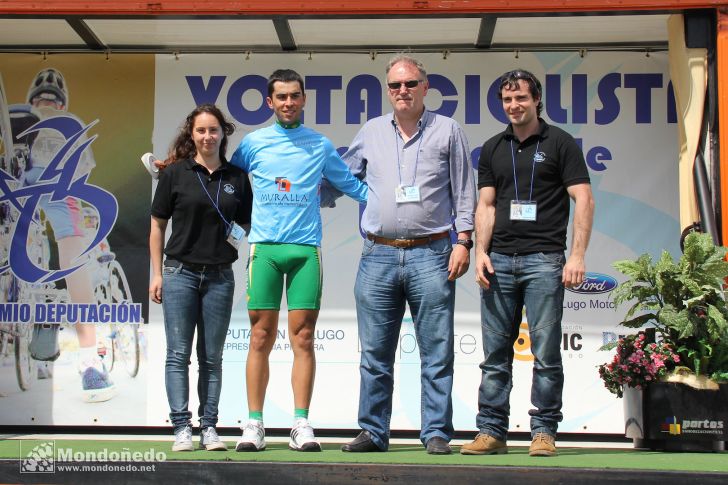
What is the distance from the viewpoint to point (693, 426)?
472 cm

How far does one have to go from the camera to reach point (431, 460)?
3.90 m

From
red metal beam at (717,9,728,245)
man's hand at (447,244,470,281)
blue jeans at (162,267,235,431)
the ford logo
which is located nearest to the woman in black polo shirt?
blue jeans at (162,267,235,431)

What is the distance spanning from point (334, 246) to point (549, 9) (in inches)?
84.8

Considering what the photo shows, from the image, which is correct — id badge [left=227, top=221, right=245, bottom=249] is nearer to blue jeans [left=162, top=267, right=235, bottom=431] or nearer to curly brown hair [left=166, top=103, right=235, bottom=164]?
blue jeans [left=162, top=267, right=235, bottom=431]

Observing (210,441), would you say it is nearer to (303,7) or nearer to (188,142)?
(188,142)

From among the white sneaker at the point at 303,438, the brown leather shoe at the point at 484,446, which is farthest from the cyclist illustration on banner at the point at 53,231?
the brown leather shoe at the point at 484,446

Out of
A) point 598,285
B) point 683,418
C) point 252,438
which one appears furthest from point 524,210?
point 598,285

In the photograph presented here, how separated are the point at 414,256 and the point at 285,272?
604 mm

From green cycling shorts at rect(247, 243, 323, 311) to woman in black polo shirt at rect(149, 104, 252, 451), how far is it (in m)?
0.16

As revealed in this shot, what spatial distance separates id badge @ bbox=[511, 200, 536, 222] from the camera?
415 centimetres

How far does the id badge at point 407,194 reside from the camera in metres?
4.30

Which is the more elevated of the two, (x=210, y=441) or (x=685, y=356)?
(x=685, y=356)

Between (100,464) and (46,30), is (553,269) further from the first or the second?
(46,30)

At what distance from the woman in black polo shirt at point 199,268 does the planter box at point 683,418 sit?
2.15 metres
